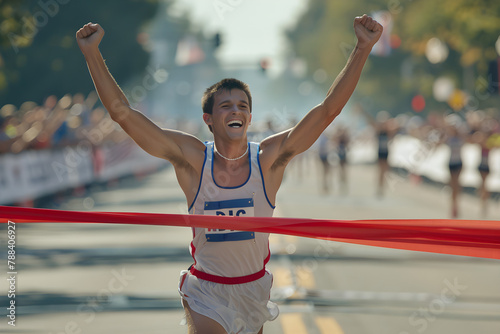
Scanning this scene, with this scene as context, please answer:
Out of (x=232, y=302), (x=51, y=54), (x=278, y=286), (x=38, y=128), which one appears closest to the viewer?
(x=232, y=302)

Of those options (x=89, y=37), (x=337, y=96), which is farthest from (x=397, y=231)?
(x=89, y=37)

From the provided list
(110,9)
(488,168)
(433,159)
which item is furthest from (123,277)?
(110,9)

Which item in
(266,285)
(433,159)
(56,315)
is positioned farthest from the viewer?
(433,159)

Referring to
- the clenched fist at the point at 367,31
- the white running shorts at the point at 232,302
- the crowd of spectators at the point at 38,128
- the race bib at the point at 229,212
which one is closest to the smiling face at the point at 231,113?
the race bib at the point at 229,212

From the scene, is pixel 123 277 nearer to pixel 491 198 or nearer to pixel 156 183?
pixel 491 198

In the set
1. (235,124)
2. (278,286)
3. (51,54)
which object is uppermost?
(51,54)

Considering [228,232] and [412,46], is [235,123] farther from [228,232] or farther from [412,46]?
[412,46]

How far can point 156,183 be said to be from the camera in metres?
33.4

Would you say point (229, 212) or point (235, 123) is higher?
point (235, 123)

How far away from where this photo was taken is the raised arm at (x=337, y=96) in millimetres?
4762

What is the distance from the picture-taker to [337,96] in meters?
4.77

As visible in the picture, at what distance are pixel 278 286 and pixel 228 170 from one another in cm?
531

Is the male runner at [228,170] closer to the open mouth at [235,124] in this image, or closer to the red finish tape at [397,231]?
the open mouth at [235,124]

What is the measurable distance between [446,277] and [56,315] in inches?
189
